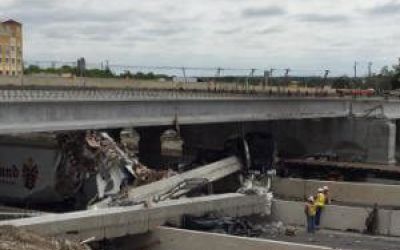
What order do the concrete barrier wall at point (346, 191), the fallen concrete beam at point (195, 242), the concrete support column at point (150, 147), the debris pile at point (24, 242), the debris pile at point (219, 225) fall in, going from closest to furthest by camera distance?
the debris pile at point (24, 242)
the fallen concrete beam at point (195, 242)
the debris pile at point (219, 225)
the concrete barrier wall at point (346, 191)
the concrete support column at point (150, 147)

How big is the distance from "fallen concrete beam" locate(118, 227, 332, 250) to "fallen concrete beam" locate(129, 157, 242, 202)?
284cm

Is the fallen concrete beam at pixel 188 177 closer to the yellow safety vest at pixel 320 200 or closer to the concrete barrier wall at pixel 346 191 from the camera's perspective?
the concrete barrier wall at pixel 346 191

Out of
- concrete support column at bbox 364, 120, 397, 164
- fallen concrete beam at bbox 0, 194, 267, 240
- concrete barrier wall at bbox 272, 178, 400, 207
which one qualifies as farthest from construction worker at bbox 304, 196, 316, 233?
concrete support column at bbox 364, 120, 397, 164

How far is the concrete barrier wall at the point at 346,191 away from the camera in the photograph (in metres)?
30.1

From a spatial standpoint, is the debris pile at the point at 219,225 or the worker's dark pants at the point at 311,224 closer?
the debris pile at the point at 219,225

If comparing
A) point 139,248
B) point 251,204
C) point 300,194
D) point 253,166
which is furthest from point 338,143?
point 139,248

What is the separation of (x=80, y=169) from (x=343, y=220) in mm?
10285

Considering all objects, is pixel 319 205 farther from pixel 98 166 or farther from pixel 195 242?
pixel 98 166

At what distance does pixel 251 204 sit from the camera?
2623 cm

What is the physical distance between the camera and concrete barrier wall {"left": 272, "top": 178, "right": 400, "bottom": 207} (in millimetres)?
30094

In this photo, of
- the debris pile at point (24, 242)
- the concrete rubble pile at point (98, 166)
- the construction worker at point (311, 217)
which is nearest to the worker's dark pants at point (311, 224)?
the construction worker at point (311, 217)

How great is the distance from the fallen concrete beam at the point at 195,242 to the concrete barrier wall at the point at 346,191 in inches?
482

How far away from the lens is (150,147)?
147 ft

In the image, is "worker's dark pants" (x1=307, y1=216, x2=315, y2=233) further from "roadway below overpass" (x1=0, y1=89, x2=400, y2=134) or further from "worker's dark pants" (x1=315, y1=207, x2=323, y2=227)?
"roadway below overpass" (x1=0, y1=89, x2=400, y2=134)
